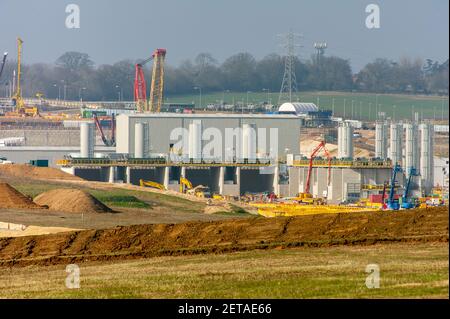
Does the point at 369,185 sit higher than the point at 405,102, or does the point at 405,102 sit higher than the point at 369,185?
the point at 405,102

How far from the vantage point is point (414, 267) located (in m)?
26.3

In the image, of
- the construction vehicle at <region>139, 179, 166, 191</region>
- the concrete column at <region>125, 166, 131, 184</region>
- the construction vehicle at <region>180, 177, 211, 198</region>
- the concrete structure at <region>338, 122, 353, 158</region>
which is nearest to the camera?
the construction vehicle at <region>180, 177, 211, 198</region>

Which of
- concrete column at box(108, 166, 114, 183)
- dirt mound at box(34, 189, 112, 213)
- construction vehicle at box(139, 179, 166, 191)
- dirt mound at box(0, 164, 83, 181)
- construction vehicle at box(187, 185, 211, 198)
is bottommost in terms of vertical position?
construction vehicle at box(187, 185, 211, 198)

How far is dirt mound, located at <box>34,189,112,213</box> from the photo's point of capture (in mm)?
66688

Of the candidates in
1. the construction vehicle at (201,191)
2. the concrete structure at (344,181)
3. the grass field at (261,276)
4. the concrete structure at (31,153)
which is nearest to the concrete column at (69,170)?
the construction vehicle at (201,191)

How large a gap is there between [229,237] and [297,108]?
477 feet

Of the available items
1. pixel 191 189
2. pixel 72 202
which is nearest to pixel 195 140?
pixel 191 189

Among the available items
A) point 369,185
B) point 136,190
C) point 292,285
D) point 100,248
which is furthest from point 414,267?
point 369,185

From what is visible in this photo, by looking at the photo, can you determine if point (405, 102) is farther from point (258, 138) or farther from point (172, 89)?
point (172, 89)

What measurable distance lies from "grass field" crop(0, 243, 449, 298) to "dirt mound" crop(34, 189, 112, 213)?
106ft

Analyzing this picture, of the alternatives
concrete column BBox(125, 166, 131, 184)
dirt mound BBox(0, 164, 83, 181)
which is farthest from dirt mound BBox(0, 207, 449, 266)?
concrete column BBox(125, 166, 131, 184)

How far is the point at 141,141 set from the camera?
133 meters

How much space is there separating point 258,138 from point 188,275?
117 meters

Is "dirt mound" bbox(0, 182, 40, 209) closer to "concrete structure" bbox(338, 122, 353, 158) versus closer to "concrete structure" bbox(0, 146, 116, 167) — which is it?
"concrete structure" bbox(338, 122, 353, 158)
